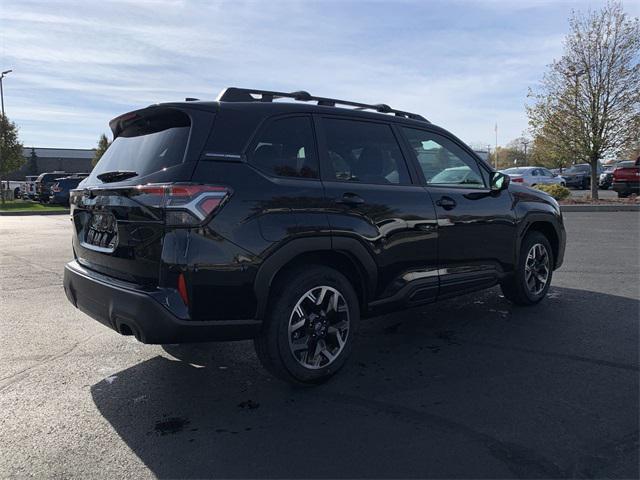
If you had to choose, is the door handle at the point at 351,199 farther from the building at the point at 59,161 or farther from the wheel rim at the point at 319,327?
the building at the point at 59,161

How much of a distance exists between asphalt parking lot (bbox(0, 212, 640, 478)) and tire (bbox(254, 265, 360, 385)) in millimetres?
174

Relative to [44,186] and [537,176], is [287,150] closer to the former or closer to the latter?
[537,176]

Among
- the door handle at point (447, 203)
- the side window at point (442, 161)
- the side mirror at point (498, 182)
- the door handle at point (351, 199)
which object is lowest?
the door handle at point (447, 203)

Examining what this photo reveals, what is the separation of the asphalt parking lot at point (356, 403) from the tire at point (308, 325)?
174mm

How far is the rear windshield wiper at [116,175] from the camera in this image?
11.5ft

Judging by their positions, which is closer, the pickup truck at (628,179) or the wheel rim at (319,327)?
the wheel rim at (319,327)

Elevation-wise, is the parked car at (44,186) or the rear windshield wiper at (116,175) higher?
the parked car at (44,186)

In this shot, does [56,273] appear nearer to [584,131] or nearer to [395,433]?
[395,433]

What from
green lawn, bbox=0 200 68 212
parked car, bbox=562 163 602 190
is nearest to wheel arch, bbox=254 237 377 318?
green lawn, bbox=0 200 68 212

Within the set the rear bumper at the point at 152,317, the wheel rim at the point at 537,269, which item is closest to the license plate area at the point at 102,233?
the rear bumper at the point at 152,317

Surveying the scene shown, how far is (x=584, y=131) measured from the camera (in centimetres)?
1917

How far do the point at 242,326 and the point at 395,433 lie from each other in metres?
1.10

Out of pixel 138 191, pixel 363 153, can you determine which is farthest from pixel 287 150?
pixel 138 191

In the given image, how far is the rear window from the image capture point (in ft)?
11.0
